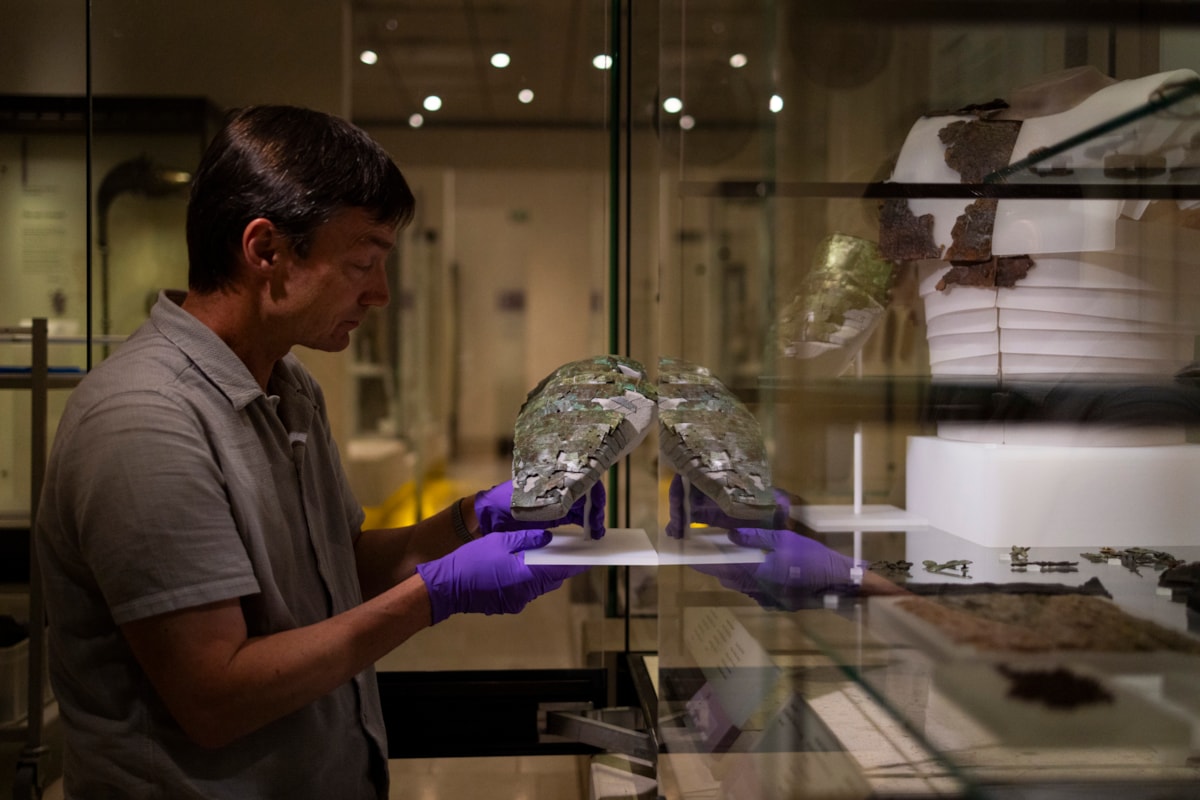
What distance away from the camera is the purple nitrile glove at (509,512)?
110cm

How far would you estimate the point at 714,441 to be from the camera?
900mm

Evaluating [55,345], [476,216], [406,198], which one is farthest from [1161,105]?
[55,345]

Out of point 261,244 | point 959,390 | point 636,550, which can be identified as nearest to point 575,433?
point 636,550

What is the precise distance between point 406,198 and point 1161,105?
932mm

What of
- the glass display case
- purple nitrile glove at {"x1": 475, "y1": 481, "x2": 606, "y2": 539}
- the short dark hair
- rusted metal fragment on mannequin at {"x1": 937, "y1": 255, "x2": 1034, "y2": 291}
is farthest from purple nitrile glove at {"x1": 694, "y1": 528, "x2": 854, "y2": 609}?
the short dark hair

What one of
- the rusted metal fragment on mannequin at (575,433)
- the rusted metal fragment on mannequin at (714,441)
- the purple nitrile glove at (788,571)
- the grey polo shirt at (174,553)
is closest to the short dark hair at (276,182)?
the grey polo shirt at (174,553)

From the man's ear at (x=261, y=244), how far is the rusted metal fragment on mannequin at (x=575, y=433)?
0.37m

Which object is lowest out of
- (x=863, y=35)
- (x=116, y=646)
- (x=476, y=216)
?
(x=116, y=646)

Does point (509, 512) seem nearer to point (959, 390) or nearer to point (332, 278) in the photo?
point (332, 278)

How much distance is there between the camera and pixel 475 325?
78.5 inches

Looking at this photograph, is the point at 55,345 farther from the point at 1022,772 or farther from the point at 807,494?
the point at 1022,772

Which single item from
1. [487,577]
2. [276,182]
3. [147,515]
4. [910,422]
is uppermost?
[276,182]

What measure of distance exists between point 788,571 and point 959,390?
159 mm

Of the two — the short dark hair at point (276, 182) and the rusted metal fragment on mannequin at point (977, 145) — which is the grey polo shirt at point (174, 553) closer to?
the short dark hair at point (276, 182)
